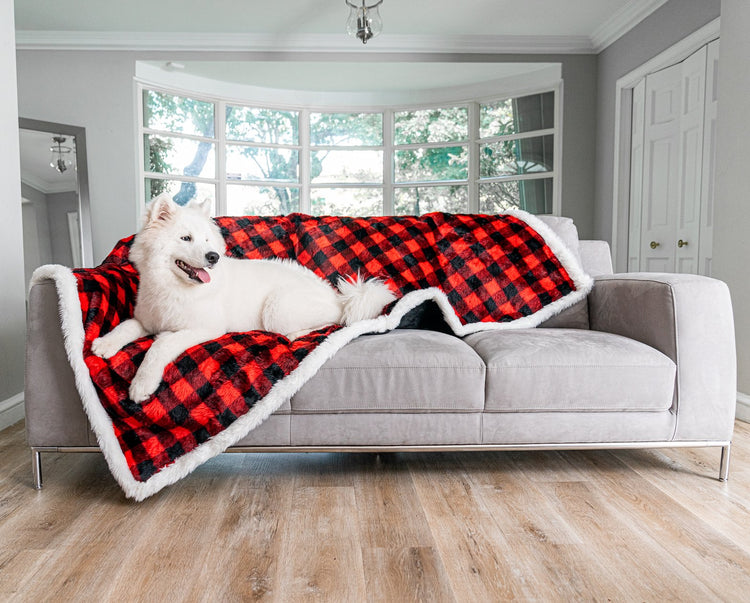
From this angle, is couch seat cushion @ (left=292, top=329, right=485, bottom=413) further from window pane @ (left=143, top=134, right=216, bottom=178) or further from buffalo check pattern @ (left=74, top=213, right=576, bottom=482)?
window pane @ (left=143, top=134, right=216, bottom=178)

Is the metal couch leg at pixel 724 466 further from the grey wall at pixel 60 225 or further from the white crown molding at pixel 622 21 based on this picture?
the grey wall at pixel 60 225

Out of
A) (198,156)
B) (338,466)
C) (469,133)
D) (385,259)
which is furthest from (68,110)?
(338,466)

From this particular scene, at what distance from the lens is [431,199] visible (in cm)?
611

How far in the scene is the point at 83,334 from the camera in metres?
1.68

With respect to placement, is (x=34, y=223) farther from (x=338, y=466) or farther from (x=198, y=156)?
(x=338, y=466)

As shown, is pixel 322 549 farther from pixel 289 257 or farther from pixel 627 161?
pixel 627 161

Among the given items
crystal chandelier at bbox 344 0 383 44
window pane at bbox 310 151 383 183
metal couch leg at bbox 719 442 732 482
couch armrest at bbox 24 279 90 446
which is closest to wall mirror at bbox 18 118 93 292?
window pane at bbox 310 151 383 183

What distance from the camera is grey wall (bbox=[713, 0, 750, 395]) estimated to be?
8.72ft

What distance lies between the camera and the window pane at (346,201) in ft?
20.3

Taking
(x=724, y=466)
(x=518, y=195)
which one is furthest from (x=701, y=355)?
(x=518, y=195)

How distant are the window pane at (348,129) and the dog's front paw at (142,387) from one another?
4882mm

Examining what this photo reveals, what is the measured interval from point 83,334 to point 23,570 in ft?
2.10

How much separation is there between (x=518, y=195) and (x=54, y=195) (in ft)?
13.2

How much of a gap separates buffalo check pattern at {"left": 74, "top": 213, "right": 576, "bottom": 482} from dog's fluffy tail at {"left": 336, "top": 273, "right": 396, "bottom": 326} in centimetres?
13
